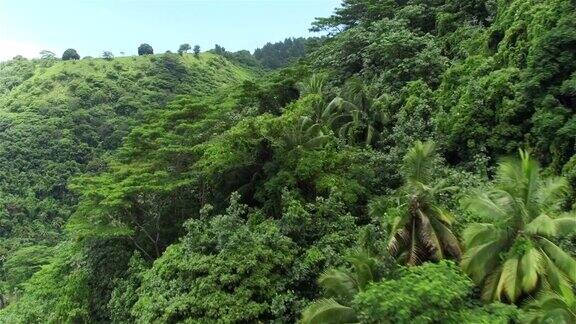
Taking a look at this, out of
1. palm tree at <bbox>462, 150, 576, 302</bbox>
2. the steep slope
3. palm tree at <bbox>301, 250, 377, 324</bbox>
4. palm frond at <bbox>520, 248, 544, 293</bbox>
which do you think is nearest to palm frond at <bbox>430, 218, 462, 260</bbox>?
palm tree at <bbox>462, 150, 576, 302</bbox>

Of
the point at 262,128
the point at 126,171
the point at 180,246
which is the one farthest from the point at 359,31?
the point at 180,246

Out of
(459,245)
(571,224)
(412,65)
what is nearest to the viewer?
(571,224)

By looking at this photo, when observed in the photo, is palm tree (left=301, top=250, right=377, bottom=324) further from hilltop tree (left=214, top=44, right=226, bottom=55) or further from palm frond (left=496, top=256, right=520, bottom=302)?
hilltop tree (left=214, top=44, right=226, bottom=55)

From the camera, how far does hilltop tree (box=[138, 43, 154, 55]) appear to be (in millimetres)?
120950

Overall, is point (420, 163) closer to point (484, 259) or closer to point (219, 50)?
point (484, 259)

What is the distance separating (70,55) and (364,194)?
106 m

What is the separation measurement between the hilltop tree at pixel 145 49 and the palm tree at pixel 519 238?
386 feet

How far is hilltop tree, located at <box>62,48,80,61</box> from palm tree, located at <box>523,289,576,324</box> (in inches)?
4545

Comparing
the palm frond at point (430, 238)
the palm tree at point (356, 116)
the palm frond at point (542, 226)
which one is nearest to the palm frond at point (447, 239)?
the palm frond at point (430, 238)

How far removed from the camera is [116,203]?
76.3ft

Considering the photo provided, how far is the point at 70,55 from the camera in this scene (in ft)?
365

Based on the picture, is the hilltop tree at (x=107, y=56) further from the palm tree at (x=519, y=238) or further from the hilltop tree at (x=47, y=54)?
the palm tree at (x=519, y=238)

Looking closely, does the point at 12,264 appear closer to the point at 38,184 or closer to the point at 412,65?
the point at 38,184

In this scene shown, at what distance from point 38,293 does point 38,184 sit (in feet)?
127
